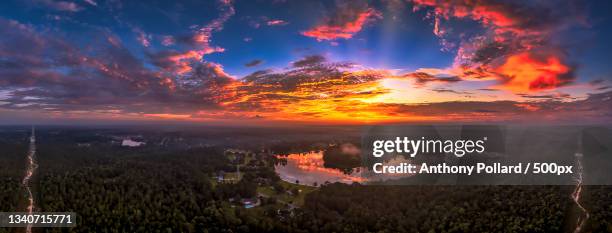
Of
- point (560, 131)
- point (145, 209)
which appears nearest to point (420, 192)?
point (560, 131)

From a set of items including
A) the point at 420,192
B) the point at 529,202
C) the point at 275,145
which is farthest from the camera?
the point at 275,145

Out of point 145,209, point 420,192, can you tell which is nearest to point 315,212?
point 420,192

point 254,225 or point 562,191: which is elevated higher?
point 562,191

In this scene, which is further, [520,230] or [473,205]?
[473,205]

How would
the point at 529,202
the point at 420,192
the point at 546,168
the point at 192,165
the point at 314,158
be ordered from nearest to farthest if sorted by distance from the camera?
the point at 546,168 → the point at 529,202 → the point at 420,192 → the point at 192,165 → the point at 314,158

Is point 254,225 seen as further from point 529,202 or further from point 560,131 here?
point 560,131

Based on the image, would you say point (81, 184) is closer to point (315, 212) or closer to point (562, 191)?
point (315, 212)

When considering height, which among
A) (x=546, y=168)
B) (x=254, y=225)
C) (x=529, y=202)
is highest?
(x=546, y=168)
